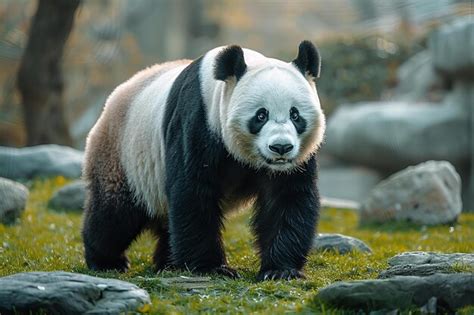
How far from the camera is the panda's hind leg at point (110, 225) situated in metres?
7.75

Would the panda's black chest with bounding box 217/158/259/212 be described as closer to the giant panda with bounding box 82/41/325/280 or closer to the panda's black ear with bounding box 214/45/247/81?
the giant panda with bounding box 82/41/325/280

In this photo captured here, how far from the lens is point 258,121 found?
6398 millimetres

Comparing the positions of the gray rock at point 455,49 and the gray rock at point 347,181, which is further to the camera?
the gray rock at point 347,181

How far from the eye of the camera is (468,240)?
9.57 meters

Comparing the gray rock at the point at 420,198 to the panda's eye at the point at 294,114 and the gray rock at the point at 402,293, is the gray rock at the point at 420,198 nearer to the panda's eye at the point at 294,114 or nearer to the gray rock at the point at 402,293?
the panda's eye at the point at 294,114

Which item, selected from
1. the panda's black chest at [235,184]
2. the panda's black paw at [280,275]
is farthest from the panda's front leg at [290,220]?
the panda's black chest at [235,184]

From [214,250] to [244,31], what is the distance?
23709 millimetres

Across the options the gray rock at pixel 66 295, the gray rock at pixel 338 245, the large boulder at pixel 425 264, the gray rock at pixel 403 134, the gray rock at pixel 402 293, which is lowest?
the gray rock at pixel 403 134

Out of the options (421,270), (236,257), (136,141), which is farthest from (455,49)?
(421,270)

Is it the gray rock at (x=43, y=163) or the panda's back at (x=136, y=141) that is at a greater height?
the panda's back at (x=136, y=141)

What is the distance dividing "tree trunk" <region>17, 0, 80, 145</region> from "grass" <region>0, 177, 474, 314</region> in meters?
2.01

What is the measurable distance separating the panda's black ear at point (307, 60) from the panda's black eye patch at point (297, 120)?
516 mm

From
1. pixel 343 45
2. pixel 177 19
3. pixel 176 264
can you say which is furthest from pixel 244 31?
pixel 176 264

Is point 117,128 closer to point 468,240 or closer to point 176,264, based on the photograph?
point 176,264
